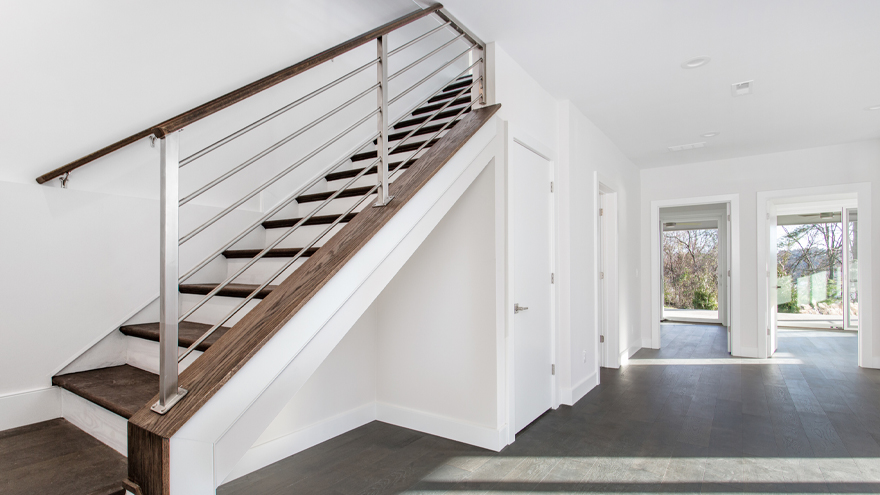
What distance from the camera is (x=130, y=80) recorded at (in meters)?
2.32

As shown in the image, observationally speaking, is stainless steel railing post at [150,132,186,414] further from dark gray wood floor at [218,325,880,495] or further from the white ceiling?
the white ceiling

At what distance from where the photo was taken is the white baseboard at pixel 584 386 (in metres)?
3.60

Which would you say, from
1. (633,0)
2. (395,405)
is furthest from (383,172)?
(395,405)

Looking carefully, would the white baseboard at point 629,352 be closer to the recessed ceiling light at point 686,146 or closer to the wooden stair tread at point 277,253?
the recessed ceiling light at point 686,146

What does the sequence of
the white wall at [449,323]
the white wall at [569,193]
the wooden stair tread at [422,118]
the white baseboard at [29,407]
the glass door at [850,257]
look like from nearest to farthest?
1. the white baseboard at [29,407]
2. the white wall at [449,323]
3. the white wall at [569,193]
4. the wooden stair tread at [422,118]
5. the glass door at [850,257]

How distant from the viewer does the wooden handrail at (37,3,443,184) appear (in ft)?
4.06

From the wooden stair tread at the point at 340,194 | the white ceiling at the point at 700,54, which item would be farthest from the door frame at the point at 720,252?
the wooden stair tread at the point at 340,194

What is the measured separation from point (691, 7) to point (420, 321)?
7.89 feet

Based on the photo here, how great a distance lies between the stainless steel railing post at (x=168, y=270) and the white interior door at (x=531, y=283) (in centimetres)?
202

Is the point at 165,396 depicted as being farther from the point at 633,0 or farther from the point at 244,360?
the point at 633,0

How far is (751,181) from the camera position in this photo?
550 centimetres

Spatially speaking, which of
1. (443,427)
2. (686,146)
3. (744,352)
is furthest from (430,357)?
(744,352)

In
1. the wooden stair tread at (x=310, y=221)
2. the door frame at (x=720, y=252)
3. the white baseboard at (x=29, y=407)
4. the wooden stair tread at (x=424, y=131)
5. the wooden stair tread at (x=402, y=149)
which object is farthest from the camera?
the door frame at (x=720, y=252)

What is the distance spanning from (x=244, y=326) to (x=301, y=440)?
4.68 feet
